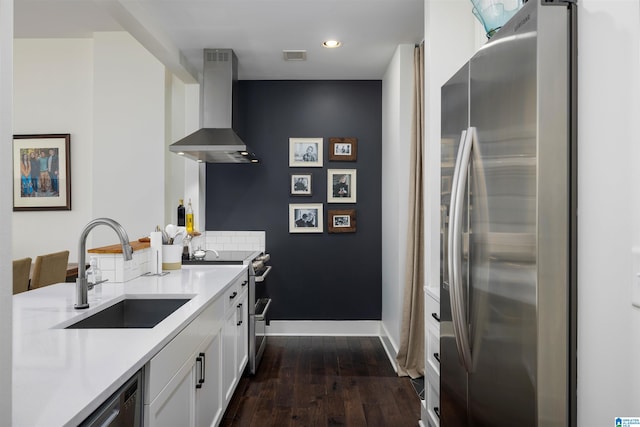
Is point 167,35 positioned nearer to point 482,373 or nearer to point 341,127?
point 341,127

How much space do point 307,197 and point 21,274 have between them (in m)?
2.55

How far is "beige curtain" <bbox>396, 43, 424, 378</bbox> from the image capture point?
3.38 m

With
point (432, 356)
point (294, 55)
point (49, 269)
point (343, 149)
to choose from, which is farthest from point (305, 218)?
point (432, 356)

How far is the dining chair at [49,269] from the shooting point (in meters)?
3.30

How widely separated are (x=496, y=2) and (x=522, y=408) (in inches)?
56.9

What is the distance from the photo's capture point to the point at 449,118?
5.69 ft

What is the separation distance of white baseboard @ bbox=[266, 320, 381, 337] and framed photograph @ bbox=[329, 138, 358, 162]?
1717 millimetres

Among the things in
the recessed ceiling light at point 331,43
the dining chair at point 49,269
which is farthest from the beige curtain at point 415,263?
the dining chair at point 49,269

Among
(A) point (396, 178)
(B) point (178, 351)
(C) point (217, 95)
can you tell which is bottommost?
(B) point (178, 351)

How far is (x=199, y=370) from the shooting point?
1.96 metres

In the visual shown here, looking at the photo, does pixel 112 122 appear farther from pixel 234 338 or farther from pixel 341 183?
pixel 234 338

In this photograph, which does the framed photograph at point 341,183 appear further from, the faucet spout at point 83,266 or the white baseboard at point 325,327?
the faucet spout at point 83,266

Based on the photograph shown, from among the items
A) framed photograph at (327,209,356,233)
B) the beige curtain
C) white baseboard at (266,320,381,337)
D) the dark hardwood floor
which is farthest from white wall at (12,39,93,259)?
the beige curtain

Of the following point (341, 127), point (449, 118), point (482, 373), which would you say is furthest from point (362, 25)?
point (482, 373)
